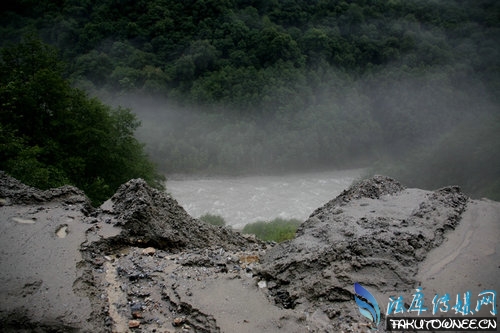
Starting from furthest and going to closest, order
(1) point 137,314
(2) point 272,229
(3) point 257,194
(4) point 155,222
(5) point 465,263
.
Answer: (3) point 257,194 → (2) point 272,229 → (4) point 155,222 → (5) point 465,263 → (1) point 137,314

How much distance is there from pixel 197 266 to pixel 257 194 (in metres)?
21.4

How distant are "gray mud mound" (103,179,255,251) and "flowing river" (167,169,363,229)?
14599 millimetres

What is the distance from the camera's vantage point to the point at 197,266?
194 inches

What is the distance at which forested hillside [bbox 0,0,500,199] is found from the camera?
32.7 metres

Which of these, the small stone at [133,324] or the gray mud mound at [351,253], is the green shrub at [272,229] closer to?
the gray mud mound at [351,253]

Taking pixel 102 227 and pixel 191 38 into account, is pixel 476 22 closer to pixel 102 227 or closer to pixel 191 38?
pixel 191 38

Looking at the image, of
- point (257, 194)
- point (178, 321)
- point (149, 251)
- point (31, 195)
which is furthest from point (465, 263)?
point (257, 194)

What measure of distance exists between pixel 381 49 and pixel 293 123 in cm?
1620

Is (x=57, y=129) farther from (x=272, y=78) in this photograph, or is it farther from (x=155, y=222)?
(x=272, y=78)

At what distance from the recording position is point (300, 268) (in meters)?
4.25

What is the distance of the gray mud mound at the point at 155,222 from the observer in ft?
18.4

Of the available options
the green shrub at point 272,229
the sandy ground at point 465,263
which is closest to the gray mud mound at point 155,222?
the sandy ground at point 465,263

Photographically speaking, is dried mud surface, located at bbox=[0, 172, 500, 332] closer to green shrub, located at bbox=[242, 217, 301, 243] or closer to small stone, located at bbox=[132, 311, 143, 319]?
small stone, located at bbox=[132, 311, 143, 319]

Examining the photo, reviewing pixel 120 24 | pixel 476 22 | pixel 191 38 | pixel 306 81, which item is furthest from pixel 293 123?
pixel 476 22
